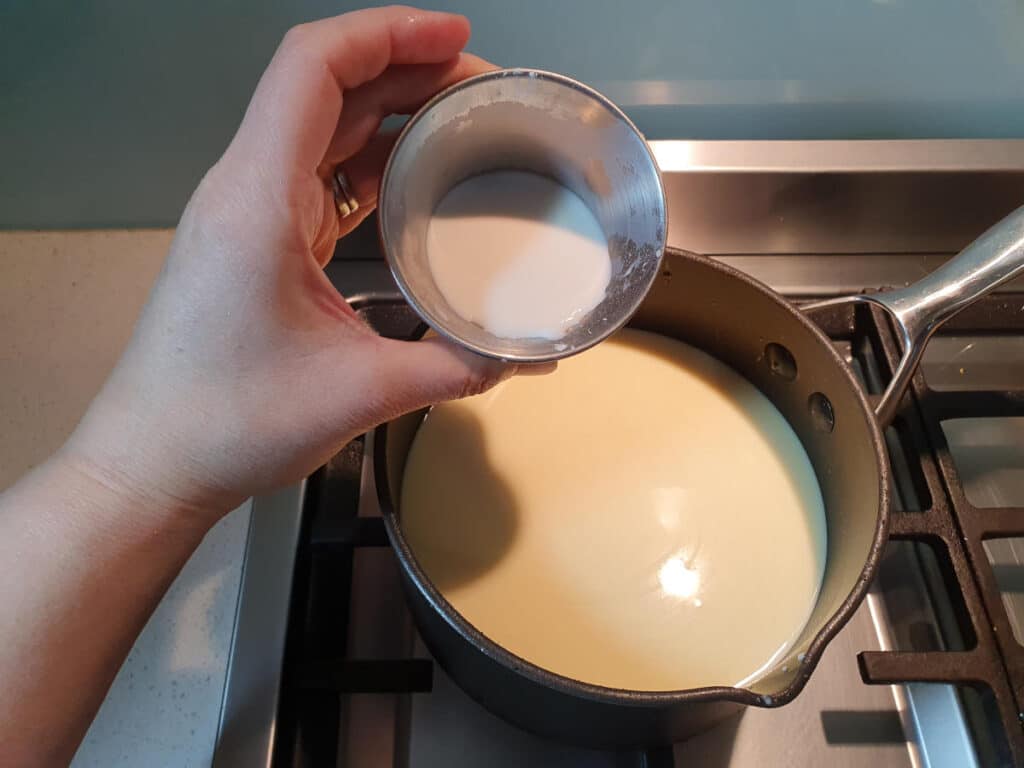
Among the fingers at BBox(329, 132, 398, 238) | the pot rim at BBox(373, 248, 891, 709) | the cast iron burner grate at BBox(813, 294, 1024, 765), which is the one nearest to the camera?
the pot rim at BBox(373, 248, 891, 709)

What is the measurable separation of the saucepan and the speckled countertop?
19 cm

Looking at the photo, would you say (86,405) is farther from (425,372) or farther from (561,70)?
(561,70)

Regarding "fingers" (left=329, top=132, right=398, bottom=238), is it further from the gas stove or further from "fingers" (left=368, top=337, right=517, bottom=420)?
"fingers" (left=368, top=337, right=517, bottom=420)

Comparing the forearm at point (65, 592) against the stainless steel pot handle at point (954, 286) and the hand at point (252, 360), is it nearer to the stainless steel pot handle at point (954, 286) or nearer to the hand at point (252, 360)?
the hand at point (252, 360)

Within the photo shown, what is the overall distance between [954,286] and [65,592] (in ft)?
2.12

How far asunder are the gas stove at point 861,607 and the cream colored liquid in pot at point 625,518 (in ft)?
0.18

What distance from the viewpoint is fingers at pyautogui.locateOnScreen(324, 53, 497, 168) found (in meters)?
0.61

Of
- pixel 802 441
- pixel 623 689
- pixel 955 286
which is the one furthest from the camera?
pixel 802 441

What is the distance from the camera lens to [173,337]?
46cm

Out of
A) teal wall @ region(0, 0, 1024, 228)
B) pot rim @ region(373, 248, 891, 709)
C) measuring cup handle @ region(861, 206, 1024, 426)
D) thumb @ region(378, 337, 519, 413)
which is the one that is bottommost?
pot rim @ region(373, 248, 891, 709)

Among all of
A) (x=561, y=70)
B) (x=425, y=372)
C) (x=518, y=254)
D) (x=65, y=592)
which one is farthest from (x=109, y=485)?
(x=561, y=70)

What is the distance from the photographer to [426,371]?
47 cm

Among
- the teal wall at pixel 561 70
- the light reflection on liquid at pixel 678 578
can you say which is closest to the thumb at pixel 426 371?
the light reflection on liquid at pixel 678 578

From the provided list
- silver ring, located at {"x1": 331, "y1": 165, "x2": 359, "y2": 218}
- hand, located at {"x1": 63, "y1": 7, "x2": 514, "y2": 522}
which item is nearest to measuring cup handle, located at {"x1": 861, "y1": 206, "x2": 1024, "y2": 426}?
hand, located at {"x1": 63, "y1": 7, "x2": 514, "y2": 522}
